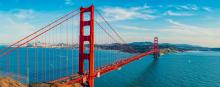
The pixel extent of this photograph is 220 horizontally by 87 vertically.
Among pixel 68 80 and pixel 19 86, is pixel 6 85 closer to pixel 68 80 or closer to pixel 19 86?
pixel 19 86

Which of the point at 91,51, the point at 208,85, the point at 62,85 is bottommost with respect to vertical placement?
the point at 208,85

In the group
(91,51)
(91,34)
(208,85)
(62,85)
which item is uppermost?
(91,34)

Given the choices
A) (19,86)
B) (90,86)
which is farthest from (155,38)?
(19,86)

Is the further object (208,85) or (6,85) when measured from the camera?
(208,85)

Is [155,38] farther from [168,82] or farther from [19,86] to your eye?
[19,86]

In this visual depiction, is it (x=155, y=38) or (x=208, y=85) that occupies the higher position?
(x=155, y=38)

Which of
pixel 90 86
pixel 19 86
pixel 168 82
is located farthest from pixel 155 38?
pixel 19 86

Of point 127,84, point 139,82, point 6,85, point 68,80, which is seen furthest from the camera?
point 139,82

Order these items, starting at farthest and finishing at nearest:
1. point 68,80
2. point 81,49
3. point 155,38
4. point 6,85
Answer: point 155,38, point 81,49, point 68,80, point 6,85

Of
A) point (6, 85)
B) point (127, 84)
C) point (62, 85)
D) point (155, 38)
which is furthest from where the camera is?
point (155, 38)
